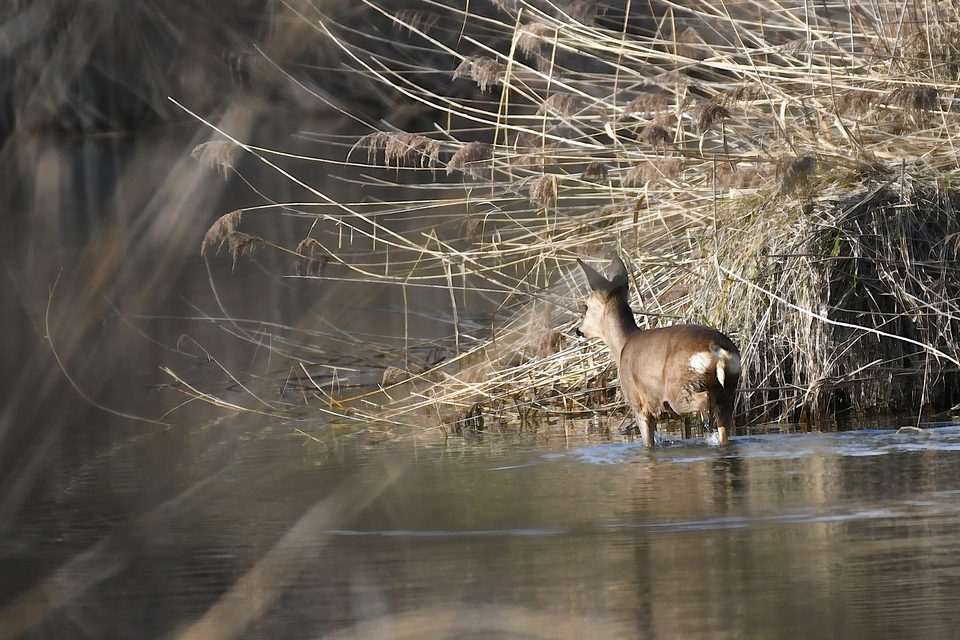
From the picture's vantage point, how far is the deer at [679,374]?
6.68 m

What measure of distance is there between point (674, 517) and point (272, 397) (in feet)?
12.8

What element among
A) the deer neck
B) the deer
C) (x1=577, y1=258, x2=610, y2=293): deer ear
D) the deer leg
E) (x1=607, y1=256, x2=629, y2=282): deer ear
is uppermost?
(x1=607, y1=256, x2=629, y2=282): deer ear

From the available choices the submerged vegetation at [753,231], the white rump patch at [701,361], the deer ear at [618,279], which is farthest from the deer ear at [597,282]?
the white rump patch at [701,361]

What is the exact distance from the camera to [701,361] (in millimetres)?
6688

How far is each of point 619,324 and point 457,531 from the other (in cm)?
239

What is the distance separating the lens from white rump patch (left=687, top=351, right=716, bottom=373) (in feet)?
21.9

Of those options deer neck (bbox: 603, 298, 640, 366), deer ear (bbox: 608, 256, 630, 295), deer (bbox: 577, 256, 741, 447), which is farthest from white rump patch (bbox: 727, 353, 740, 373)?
deer ear (bbox: 608, 256, 630, 295)

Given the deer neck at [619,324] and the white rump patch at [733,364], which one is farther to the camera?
the deer neck at [619,324]

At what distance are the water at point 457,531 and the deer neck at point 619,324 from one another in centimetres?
48

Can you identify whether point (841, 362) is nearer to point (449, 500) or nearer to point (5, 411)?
point (449, 500)

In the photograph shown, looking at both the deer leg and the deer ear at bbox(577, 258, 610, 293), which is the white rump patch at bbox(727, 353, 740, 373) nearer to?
the deer leg

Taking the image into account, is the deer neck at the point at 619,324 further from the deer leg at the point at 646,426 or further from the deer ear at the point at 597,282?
the deer leg at the point at 646,426

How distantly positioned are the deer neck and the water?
482 mm

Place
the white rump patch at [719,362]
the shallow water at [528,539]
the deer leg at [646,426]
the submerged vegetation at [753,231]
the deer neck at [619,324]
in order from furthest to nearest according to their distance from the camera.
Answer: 1. the deer neck at [619,324]
2. the submerged vegetation at [753,231]
3. the deer leg at [646,426]
4. the white rump patch at [719,362]
5. the shallow water at [528,539]
